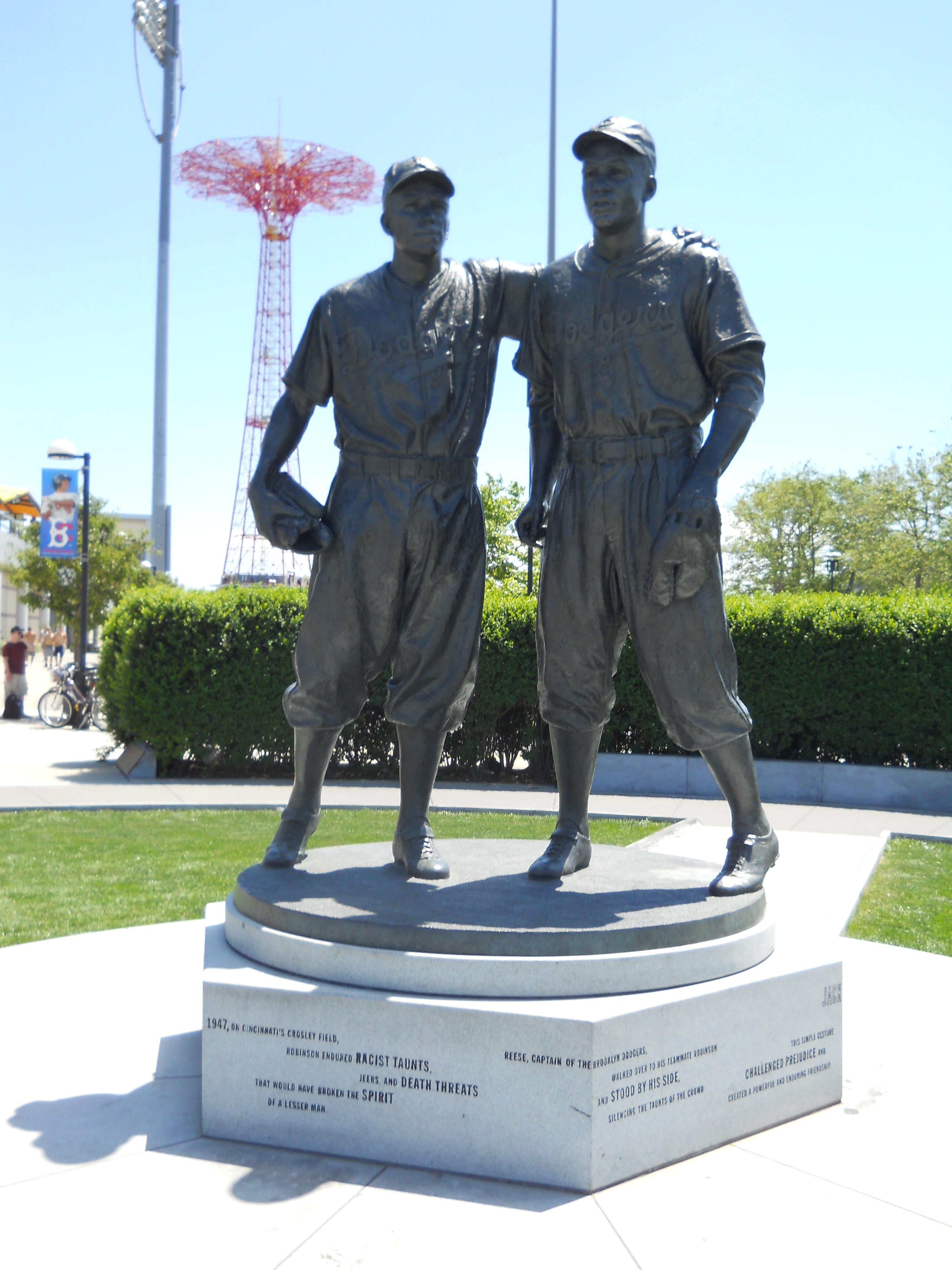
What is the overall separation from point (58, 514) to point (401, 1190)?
1659 cm

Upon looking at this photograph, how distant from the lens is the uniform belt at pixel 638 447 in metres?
3.49

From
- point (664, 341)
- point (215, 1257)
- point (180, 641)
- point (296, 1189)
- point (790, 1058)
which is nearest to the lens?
point (215, 1257)

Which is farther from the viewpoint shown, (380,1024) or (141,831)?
(141,831)

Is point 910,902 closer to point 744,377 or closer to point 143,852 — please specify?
point 744,377

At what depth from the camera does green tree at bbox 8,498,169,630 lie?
90.5 ft

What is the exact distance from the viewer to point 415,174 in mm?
3469

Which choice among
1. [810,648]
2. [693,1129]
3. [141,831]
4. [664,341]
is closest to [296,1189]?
[693,1129]

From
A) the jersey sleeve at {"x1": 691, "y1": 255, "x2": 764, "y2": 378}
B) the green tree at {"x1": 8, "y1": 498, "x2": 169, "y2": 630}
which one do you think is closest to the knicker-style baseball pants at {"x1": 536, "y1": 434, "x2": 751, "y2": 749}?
the jersey sleeve at {"x1": 691, "y1": 255, "x2": 764, "y2": 378}

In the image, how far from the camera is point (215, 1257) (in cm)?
232

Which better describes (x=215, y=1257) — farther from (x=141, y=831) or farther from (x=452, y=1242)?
(x=141, y=831)

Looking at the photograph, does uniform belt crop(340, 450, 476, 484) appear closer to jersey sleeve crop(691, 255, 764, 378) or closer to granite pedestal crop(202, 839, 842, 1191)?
jersey sleeve crop(691, 255, 764, 378)

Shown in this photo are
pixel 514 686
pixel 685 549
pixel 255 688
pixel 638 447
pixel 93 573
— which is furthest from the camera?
pixel 93 573

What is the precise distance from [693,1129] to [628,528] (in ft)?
5.68

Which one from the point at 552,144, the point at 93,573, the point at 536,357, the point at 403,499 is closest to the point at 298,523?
the point at 403,499
